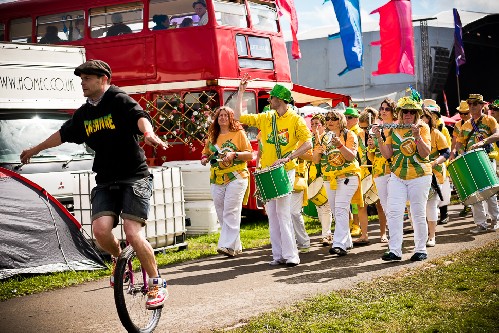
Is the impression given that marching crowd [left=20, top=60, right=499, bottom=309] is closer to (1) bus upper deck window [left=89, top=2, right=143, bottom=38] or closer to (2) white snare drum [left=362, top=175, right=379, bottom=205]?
(2) white snare drum [left=362, top=175, right=379, bottom=205]

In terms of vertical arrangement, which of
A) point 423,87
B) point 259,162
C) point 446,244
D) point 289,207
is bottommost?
point 446,244

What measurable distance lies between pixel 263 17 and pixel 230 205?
700 cm

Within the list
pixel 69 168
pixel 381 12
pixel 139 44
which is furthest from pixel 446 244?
pixel 381 12

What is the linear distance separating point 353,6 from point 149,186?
1460 cm

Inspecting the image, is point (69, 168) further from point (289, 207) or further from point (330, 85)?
point (330, 85)

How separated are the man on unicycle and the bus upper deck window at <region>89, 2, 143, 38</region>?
896cm

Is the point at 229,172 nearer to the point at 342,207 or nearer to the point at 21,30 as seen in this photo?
the point at 342,207

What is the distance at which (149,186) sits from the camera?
6102mm

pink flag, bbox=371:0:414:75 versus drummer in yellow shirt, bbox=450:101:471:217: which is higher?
pink flag, bbox=371:0:414:75

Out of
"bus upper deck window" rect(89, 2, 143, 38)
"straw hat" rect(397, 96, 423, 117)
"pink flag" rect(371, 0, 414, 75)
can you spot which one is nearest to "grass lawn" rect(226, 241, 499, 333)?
"straw hat" rect(397, 96, 423, 117)

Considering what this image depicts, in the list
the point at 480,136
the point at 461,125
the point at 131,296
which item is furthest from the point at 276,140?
the point at 461,125

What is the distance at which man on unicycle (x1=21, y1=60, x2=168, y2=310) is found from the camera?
231 inches

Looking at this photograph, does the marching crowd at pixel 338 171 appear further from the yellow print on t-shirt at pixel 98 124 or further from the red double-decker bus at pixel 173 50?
the red double-decker bus at pixel 173 50

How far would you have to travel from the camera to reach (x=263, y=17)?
15898 mm
